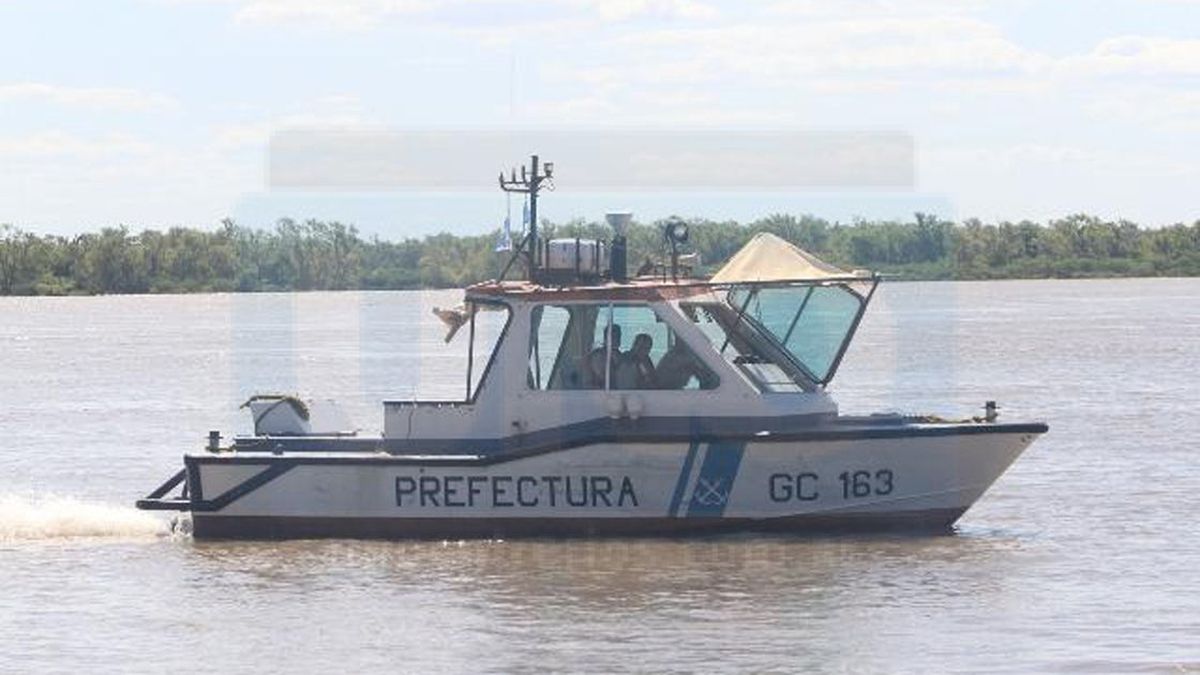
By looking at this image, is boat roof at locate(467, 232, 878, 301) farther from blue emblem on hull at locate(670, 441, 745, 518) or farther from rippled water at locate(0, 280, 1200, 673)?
rippled water at locate(0, 280, 1200, 673)

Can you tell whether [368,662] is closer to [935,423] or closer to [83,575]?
[83,575]

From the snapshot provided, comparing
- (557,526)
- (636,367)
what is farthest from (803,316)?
(557,526)

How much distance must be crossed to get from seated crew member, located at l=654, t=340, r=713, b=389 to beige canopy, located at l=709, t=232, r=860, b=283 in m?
0.83

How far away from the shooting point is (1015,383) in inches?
1656

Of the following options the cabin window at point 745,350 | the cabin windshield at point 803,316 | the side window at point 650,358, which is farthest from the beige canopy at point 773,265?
the side window at point 650,358

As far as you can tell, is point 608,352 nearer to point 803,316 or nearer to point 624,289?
Answer: point 624,289

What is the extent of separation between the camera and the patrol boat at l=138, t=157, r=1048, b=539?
64.6ft

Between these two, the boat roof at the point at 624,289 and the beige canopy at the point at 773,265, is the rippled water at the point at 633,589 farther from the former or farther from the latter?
the beige canopy at the point at 773,265

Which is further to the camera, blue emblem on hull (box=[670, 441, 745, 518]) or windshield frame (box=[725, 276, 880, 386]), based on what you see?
windshield frame (box=[725, 276, 880, 386])

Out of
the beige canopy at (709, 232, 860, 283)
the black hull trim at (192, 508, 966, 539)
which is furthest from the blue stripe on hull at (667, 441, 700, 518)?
the beige canopy at (709, 232, 860, 283)

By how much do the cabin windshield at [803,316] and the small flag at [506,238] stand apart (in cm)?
182

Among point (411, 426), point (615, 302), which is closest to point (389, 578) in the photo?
Answer: point (411, 426)

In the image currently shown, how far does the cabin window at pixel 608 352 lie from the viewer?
20.0 meters

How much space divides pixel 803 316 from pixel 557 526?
2.68 metres
